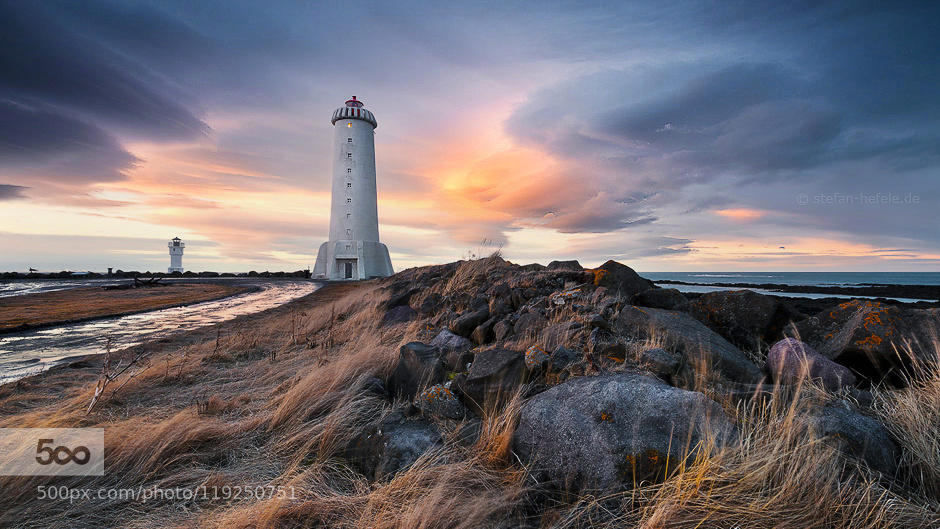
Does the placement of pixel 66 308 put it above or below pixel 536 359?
below

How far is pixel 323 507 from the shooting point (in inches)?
106

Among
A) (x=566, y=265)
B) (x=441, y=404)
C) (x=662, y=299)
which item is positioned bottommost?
(x=441, y=404)

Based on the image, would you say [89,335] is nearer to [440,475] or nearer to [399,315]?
[399,315]

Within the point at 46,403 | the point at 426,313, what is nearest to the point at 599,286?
the point at 426,313

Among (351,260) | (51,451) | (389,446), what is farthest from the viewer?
(351,260)

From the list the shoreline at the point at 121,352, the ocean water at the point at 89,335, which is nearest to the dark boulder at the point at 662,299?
the shoreline at the point at 121,352

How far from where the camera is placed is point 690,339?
441 centimetres

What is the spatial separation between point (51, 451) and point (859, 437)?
665 centimetres

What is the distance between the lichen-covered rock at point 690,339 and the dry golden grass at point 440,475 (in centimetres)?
23

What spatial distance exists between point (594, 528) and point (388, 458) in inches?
65.8

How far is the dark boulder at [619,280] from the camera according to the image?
6.36m

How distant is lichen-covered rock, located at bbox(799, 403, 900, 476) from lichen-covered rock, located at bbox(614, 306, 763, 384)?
1.03 meters

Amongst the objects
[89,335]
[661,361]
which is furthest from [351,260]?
[661,361]

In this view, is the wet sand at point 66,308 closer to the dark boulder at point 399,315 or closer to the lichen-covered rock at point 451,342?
the dark boulder at point 399,315
